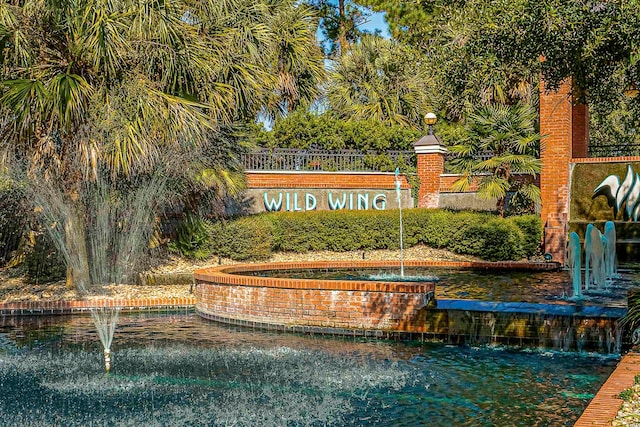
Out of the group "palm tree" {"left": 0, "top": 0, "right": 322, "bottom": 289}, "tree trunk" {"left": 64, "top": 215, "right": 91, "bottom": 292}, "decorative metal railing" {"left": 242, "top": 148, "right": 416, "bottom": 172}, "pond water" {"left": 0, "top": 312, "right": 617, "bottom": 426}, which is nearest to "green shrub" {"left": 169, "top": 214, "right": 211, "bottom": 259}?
"palm tree" {"left": 0, "top": 0, "right": 322, "bottom": 289}

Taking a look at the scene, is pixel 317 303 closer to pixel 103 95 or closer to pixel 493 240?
pixel 103 95

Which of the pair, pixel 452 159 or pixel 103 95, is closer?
pixel 103 95

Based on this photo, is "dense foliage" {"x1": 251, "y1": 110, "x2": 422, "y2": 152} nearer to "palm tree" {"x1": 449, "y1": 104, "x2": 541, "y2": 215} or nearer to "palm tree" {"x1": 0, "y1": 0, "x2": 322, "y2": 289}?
"palm tree" {"x1": 449, "y1": 104, "x2": 541, "y2": 215}

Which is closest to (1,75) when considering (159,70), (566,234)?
(159,70)

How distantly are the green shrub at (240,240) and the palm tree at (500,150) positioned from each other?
20.0 ft

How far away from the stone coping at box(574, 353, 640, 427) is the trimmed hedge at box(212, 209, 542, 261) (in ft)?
40.0

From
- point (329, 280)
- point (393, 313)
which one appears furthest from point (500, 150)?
point (393, 313)

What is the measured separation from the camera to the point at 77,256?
15250 mm

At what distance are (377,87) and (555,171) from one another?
14.7 metres

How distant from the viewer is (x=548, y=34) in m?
7.59

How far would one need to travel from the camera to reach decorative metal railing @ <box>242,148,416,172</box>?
964 inches

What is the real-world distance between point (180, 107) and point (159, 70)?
1.57 m

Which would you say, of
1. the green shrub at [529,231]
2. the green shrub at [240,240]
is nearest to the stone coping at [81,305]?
the green shrub at [240,240]

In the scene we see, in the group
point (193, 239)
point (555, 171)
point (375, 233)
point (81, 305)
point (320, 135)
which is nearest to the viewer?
point (81, 305)
